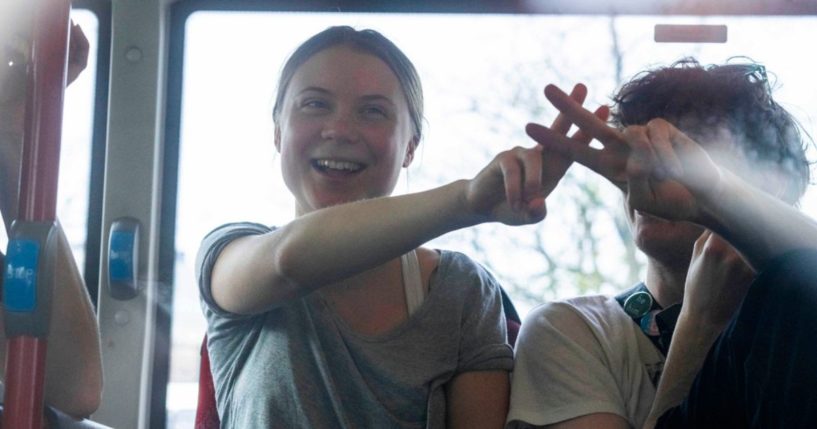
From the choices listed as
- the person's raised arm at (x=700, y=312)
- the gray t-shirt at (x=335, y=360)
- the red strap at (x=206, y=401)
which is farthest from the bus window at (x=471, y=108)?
the person's raised arm at (x=700, y=312)

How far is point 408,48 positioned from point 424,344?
62 centimetres

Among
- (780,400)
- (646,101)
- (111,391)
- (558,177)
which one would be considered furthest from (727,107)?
(111,391)

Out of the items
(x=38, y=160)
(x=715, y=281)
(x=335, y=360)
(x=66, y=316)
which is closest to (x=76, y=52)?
(x=38, y=160)

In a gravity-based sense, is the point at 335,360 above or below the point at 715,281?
below

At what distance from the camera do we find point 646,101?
149cm

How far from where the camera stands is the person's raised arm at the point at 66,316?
1318mm

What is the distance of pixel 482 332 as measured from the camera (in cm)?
148

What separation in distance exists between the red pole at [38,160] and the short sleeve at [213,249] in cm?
28

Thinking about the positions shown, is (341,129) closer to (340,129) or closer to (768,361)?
(340,129)

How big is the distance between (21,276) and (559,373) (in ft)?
2.32

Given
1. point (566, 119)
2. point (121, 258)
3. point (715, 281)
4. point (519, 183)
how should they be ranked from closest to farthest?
point (519, 183) < point (566, 119) < point (715, 281) < point (121, 258)

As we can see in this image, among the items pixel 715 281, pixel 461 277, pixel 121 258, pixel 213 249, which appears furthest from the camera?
pixel 121 258

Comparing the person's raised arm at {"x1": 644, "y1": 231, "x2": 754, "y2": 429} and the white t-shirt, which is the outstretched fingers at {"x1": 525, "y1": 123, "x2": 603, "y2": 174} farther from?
the white t-shirt

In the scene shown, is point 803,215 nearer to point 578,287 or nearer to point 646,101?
point 646,101
